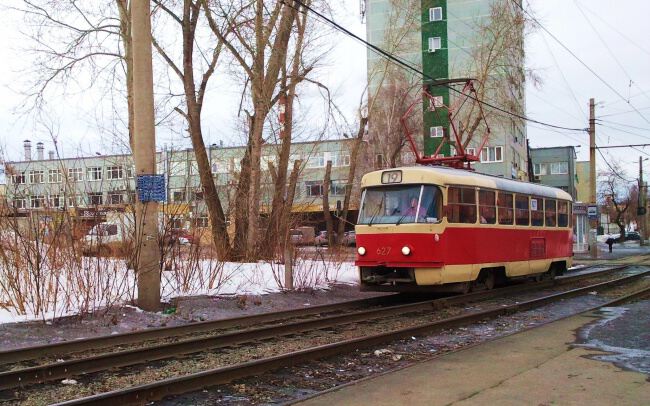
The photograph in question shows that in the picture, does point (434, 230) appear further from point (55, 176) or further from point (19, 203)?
point (19, 203)

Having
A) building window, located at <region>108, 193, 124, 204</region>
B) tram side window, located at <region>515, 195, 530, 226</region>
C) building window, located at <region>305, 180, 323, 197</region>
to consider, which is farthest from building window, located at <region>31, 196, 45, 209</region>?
building window, located at <region>305, 180, 323, 197</region>

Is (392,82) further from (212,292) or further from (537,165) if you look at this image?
(537,165)

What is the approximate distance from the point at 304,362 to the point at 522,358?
270 cm

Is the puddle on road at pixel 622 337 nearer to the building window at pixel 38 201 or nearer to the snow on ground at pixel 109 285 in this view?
the snow on ground at pixel 109 285

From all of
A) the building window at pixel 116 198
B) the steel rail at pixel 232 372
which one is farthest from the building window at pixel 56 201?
the steel rail at pixel 232 372

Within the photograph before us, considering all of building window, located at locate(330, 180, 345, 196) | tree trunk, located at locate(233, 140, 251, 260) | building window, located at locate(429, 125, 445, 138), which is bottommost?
tree trunk, located at locate(233, 140, 251, 260)

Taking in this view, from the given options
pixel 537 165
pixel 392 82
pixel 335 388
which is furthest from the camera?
pixel 537 165

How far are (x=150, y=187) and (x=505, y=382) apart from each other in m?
6.98

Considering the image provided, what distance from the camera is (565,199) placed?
1886cm

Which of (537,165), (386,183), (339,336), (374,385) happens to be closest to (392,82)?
(386,183)

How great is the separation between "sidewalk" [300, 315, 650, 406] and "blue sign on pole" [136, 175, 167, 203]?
5.78 metres

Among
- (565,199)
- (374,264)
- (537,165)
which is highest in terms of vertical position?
(537,165)

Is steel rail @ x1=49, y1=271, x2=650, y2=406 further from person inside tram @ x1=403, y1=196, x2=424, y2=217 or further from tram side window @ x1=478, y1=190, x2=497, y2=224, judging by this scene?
tram side window @ x1=478, y1=190, x2=497, y2=224

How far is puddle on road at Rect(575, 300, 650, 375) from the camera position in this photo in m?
7.36
